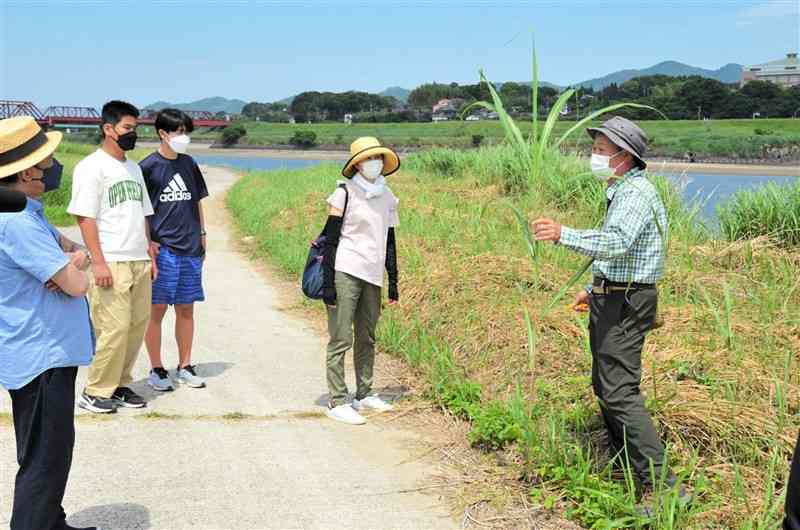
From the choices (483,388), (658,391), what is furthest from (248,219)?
(658,391)

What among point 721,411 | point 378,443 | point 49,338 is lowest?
point 378,443

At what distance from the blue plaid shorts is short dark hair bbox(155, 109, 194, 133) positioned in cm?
87

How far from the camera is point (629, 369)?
11.4 ft

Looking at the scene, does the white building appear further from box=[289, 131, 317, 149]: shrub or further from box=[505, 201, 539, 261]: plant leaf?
box=[505, 201, 539, 261]: plant leaf

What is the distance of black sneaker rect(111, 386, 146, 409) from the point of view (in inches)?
195

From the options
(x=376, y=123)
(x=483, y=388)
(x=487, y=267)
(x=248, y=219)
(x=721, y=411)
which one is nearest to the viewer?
(x=721, y=411)

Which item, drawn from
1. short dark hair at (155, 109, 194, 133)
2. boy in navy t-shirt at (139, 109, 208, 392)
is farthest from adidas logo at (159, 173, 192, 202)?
short dark hair at (155, 109, 194, 133)

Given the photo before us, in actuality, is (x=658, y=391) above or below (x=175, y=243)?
below

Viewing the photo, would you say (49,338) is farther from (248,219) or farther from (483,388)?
(248,219)

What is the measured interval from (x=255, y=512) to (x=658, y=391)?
2.34 m

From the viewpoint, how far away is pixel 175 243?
535 centimetres

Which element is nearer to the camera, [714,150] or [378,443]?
[378,443]

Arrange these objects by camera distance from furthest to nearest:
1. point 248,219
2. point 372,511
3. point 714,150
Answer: point 714,150 → point 248,219 → point 372,511

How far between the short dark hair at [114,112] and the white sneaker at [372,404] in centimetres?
246
